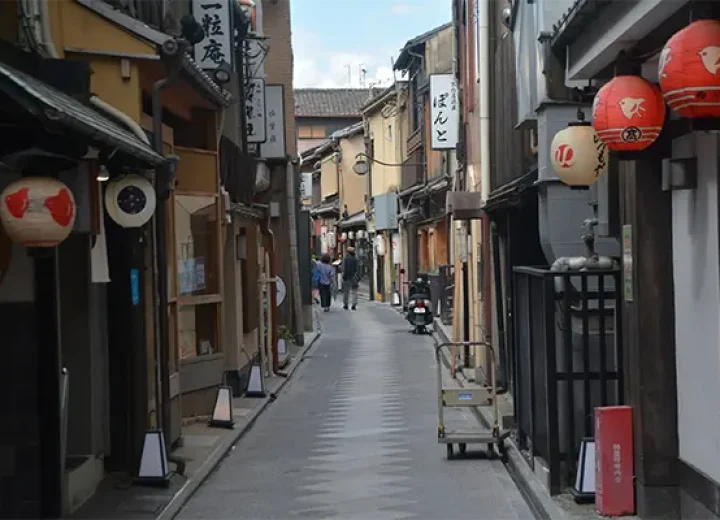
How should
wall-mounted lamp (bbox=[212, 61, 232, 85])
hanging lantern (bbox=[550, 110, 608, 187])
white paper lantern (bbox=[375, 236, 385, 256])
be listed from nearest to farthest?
hanging lantern (bbox=[550, 110, 608, 187]) < wall-mounted lamp (bbox=[212, 61, 232, 85]) < white paper lantern (bbox=[375, 236, 385, 256])

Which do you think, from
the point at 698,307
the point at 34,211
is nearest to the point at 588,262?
the point at 698,307

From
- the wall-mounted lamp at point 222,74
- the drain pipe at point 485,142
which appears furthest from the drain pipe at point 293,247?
the wall-mounted lamp at point 222,74

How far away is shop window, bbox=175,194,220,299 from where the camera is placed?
49.8 ft

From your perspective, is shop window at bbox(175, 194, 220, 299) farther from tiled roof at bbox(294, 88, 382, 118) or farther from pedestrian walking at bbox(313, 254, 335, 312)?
tiled roof at bbox(294, 88, 382, 118)

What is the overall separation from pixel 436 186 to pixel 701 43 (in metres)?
28.2

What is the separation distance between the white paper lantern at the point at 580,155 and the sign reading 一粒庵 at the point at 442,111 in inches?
728

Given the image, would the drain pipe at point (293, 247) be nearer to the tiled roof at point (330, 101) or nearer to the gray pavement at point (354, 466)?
the gray pavement at point (354, 466)

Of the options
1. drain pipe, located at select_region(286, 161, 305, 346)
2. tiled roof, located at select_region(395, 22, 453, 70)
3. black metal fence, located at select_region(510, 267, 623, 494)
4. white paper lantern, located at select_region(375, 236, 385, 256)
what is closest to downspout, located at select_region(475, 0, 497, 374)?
black metal fence, located at select_region(510, 267, 623, 494)

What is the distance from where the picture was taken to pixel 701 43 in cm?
614

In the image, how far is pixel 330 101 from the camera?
76.5 metres

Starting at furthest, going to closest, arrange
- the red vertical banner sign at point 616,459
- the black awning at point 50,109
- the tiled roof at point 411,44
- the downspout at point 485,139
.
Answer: the tiled roof at point 411,44 → the downspout at point 485,139 → the red vertical banner sign at point 616,459 → the black awning at point 50,109

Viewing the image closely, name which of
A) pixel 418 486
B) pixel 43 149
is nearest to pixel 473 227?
pixel 418 486

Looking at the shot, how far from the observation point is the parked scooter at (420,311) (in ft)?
105

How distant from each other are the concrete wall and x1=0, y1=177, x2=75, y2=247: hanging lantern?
4.56 meters
